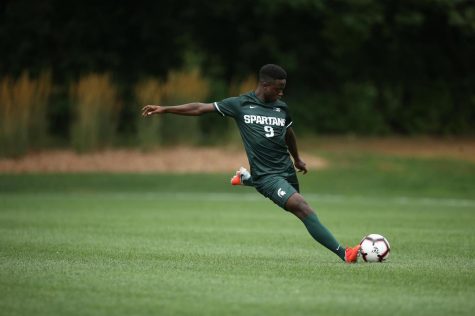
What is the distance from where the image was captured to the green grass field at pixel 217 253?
27.8 ft

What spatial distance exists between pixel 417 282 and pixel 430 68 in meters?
30.1

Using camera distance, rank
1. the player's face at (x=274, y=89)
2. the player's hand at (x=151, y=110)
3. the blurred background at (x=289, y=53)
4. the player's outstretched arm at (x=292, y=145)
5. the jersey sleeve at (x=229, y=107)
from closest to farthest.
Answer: the player's hand at (x=151, y=110), the player's face at (x=274, y=89), the jersey sleeve at (x=229, y=107), the player's outstretched arm at (x=292, y=145), the blurred background at (x=289, y=53)

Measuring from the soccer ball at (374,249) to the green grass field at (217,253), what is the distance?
0.30 meters

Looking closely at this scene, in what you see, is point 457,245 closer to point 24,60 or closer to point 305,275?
point 305,275

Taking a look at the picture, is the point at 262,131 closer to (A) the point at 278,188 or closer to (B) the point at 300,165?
(A) the point at 278,188

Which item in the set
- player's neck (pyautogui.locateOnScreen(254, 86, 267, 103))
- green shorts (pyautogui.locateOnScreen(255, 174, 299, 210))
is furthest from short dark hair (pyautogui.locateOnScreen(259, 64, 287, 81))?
green shorts (pyautogui.locateOnScreen(255, 174, 299, 210))

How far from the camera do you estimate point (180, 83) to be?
1188 inches

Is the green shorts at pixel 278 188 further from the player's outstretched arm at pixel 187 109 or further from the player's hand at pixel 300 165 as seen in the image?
the player's outstretched arm at pixel 187 109

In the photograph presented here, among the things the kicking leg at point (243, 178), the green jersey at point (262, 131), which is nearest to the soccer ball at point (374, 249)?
the green jersey at point (262, 131)

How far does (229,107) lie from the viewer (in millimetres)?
12008

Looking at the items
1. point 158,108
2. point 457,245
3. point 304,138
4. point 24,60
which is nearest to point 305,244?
point 457,245

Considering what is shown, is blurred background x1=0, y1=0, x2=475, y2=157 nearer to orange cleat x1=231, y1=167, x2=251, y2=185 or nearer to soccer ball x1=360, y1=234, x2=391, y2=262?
orange cleat x1=231, y1=167, x2=251, y2=185

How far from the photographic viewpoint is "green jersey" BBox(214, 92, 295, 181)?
11844 millimetres

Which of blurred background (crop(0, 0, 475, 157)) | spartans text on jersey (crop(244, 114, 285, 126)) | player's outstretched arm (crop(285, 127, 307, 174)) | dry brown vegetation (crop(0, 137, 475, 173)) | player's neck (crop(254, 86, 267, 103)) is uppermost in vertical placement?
blurred background (crop(0, 0, 475, 157))
